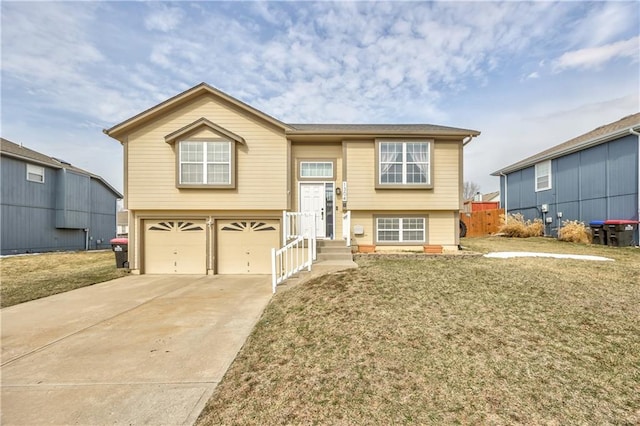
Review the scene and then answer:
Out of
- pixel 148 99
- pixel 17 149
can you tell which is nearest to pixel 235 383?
pixel 148 99

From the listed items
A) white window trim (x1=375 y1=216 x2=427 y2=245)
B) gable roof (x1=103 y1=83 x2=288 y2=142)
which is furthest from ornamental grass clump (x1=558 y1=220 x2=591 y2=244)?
gable roof (x1=103 y1=83 x2=288 y2=142)

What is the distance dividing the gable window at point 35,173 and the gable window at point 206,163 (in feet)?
44.5

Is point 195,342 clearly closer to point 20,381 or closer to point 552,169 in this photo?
point 20,381

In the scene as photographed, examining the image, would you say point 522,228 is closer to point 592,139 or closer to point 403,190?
point 592,139

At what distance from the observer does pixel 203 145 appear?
31.4 ft

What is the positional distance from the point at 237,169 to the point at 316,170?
9.34 ft

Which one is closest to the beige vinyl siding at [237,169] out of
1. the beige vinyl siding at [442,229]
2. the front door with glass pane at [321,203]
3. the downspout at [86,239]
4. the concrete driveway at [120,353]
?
the front door with glass pane at [321,203]

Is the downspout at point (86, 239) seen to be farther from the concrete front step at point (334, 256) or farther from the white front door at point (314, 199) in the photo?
the concrete front step at point (334, 256)

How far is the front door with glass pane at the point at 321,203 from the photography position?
10.1m

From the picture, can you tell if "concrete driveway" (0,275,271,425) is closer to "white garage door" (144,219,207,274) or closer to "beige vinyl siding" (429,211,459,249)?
"white garage door" (144,219,207,274)

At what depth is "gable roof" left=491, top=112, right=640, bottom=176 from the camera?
11805 millimetres

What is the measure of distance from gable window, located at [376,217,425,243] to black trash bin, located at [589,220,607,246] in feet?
26.8

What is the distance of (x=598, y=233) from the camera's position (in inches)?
460

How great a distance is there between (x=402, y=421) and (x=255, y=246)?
27.1 feet
